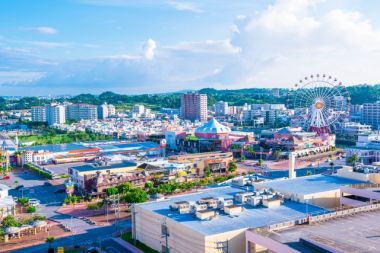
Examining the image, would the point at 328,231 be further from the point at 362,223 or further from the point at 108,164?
the point at 108,164

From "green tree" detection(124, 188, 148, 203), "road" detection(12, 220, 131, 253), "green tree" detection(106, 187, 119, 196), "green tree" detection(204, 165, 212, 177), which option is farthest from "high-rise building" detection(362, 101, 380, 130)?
"road" detection(12, 220, 131, 253)

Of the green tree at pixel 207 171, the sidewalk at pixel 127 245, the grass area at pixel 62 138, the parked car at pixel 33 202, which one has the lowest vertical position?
the sidewalk at pixel 127 245

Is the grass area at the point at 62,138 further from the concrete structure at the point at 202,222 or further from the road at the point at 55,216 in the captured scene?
the concrete structure at the point at 202,222

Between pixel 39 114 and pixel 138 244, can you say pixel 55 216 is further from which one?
pixel 39 114

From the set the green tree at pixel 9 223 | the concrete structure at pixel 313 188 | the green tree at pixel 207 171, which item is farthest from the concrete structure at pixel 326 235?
the green tree at pixel 207 171

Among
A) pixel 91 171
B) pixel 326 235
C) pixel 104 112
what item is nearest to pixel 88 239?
pixel 91 171

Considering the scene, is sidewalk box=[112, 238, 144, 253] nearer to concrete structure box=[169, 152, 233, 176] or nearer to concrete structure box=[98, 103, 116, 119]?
concrete structure box=[169, 152, 233, 176]

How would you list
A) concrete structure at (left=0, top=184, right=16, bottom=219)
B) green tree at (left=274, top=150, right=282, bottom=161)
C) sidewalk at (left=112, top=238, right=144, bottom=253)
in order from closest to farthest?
sidewalk at (left=112, top=238, right=144, bottom=253), concrete structure at (left=0, top=184, right=16, bottom=219), green tree at (left=274, top=150, right=282, bottom=161)
